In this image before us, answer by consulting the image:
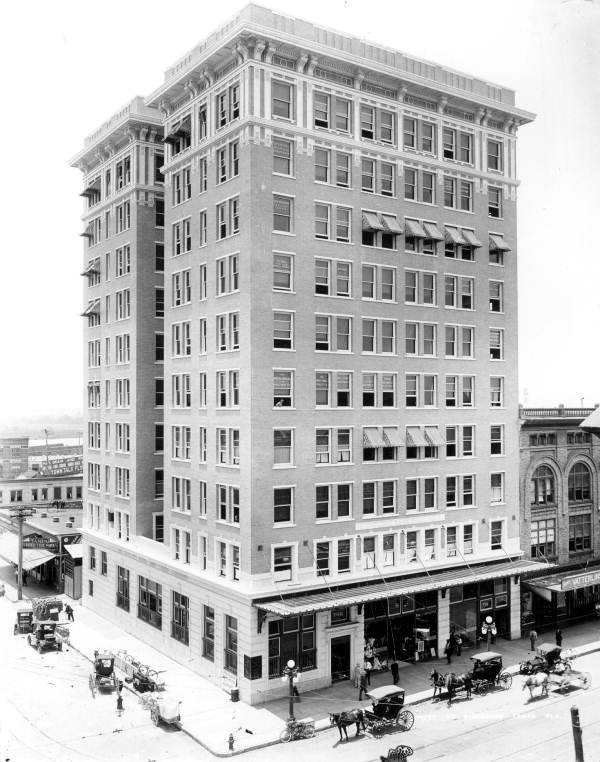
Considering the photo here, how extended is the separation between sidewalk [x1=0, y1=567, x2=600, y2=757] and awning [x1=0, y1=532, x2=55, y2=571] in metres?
12.0

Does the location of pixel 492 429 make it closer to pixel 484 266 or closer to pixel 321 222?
pixel 484 266

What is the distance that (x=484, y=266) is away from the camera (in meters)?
48.4

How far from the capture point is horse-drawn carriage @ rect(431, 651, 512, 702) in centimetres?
3678

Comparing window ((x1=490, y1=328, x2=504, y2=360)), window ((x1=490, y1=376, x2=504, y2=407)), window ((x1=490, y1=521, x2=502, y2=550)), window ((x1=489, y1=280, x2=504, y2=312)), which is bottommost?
window ((x1=490, y1=521, x2=502, y2=550))

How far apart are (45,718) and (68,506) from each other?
184 ft

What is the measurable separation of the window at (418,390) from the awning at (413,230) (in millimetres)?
8287

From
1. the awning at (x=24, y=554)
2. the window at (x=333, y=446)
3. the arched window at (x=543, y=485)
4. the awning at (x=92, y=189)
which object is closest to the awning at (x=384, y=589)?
the arched window at (x=543, y=485)

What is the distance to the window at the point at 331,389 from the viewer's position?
41969 mm

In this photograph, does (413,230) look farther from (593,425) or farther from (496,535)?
(593,425)

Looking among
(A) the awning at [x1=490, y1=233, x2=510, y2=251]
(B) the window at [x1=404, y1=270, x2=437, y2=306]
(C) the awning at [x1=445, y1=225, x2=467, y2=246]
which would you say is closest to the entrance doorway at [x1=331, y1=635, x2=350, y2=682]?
(B) the window at [x1=404, y1=270, x2=437, y2=306]

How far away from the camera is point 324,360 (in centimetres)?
4194

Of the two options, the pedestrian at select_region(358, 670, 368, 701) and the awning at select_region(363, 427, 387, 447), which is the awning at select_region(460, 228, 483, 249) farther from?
the pedestrian at select_region(358, 670, 368, 701)

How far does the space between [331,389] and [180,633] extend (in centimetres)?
1717

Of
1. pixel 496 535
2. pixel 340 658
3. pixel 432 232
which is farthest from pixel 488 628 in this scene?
pixel 432 232
